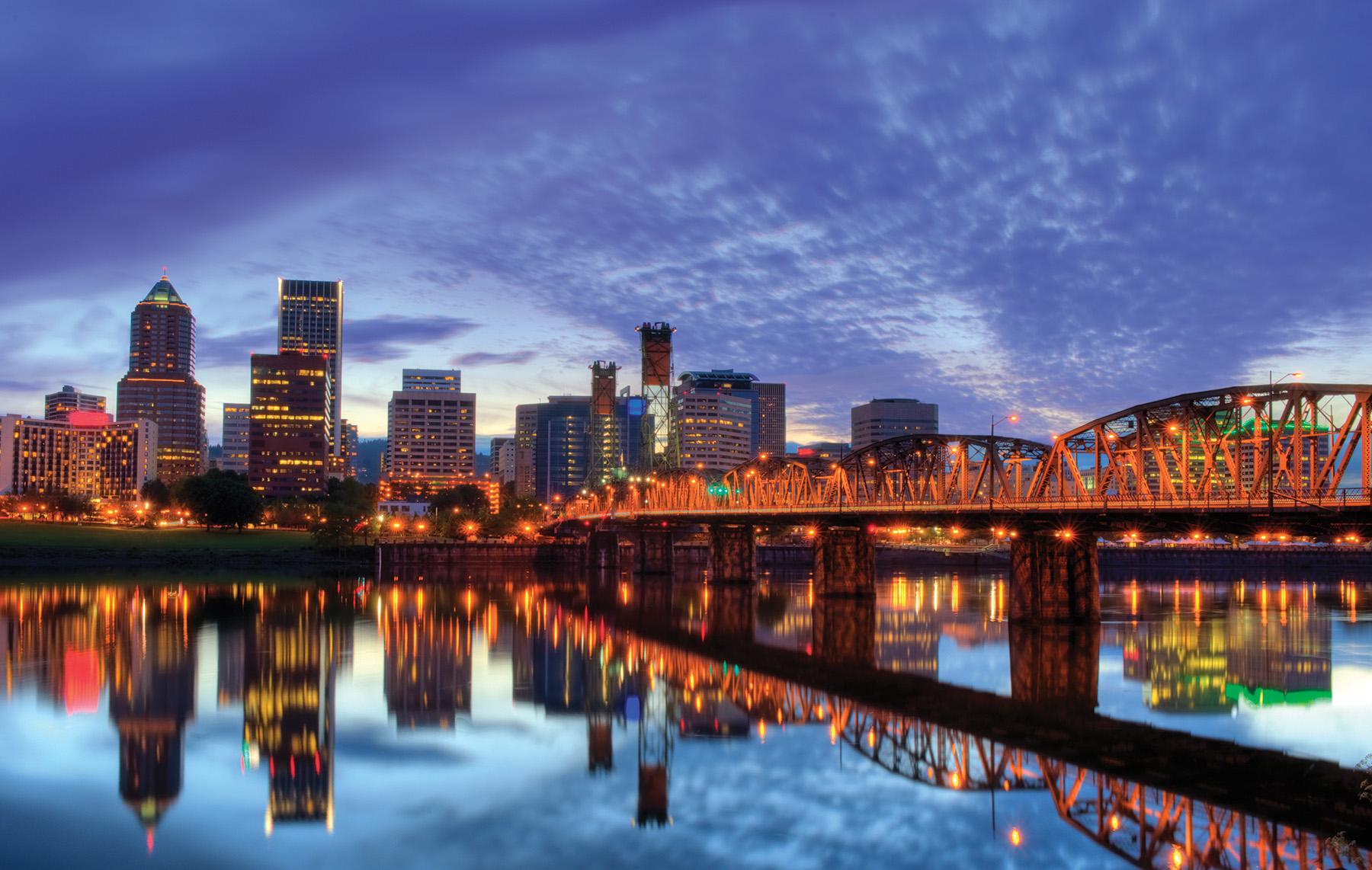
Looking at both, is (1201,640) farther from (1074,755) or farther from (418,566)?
(418,566)

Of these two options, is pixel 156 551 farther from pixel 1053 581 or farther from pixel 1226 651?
pixel 1226 651

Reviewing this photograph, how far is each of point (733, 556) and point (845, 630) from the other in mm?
58186

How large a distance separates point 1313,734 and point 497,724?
3322cm

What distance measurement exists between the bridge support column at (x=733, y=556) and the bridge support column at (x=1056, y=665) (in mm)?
60925

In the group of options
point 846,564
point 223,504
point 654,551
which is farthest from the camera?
point 223,504

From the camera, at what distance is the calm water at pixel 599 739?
29.6m

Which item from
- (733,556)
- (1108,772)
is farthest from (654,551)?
(1108,772)

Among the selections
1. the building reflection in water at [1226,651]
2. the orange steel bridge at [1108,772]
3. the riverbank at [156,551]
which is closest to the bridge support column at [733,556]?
the building reflection in water at [1226,651]

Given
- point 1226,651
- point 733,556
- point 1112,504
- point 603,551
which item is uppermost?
point 1112,504

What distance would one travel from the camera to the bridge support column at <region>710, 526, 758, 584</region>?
139 m

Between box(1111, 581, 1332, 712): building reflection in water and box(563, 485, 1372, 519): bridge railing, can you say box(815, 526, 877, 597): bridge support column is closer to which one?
box(563, 485, 1372, 519): bridge railing

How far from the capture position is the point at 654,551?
165 m

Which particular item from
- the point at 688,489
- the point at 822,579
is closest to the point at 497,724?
the point at 822,579

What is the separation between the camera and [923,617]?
3698 inches
